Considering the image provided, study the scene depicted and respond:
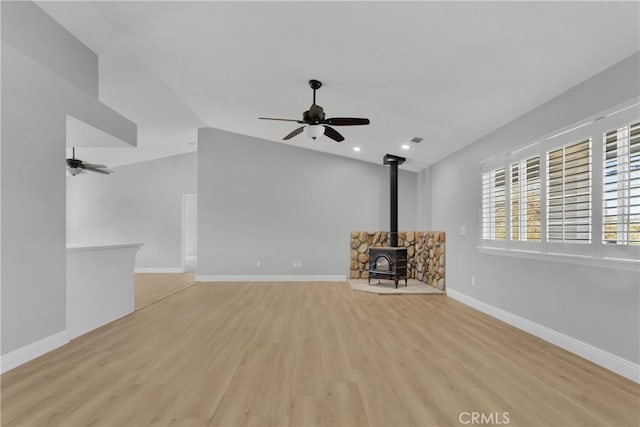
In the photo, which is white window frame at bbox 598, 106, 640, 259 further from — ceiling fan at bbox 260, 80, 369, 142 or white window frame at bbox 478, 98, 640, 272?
ceiling fan at bbox 260, 80, 369, 142

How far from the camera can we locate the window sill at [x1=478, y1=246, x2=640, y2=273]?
7.84 ft

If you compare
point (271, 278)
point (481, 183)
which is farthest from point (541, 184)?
point (271, 278)

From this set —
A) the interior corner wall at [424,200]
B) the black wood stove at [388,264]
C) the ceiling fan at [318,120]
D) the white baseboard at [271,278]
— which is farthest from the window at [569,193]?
the white baseboard at [271,278]

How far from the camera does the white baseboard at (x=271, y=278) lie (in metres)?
6.76

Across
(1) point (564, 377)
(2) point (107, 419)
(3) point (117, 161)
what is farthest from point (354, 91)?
(3) point (117, 161)

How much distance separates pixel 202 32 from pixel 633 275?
423cm

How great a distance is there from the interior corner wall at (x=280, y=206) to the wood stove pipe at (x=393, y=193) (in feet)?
1.77

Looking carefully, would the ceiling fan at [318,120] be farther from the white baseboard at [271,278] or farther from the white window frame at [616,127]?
the white baseboard at [271,278]

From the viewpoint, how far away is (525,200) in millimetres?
3623

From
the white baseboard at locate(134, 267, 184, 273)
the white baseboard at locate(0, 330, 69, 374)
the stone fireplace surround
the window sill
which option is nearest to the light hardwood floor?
the white baseboard at locate(0, 330, 69, 374)

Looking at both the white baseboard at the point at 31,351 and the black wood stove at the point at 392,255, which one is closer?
the white baseboard at the point at 31,351

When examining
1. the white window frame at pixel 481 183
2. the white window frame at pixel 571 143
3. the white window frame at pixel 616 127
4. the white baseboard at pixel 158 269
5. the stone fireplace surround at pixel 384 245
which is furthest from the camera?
the white baseboard at pixel 158 269

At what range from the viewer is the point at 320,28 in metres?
2.73

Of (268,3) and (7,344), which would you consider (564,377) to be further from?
(7,344)
